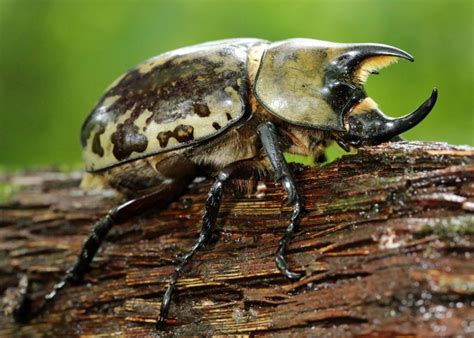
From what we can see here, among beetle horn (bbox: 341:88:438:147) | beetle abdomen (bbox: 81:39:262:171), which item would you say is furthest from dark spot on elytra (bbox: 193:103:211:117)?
beetle horn (bbox: 341:88:438:147)

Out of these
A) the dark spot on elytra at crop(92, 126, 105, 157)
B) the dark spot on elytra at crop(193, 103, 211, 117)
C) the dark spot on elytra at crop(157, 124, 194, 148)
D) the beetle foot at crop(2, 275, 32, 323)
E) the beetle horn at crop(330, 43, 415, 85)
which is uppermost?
the beetle horn at crop(330, 43, 415, 85)

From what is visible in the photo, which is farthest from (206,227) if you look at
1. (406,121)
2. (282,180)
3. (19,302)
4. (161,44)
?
(161,44)

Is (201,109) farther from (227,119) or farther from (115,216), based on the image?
(115,216)

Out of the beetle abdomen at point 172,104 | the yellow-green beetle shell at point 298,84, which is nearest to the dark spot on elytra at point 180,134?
the beetle abdomen at point 172,104

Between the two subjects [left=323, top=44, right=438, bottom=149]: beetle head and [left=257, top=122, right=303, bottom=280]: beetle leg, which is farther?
[left=323, top=44, right=438, bottom=149]: beetle head

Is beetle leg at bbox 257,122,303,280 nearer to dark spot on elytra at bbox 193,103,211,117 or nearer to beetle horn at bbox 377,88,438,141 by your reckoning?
dark spot on elytra at bbox 193,103,211,117

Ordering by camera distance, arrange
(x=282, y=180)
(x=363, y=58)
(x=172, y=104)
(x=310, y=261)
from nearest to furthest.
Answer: (x=310, y=261) → (x=282, y=180) → (x=363, y=58) → (x=172, y=104)

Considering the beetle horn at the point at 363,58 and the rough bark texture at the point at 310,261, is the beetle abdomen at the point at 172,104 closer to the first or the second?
the rough bark texture at the point at 310,261
